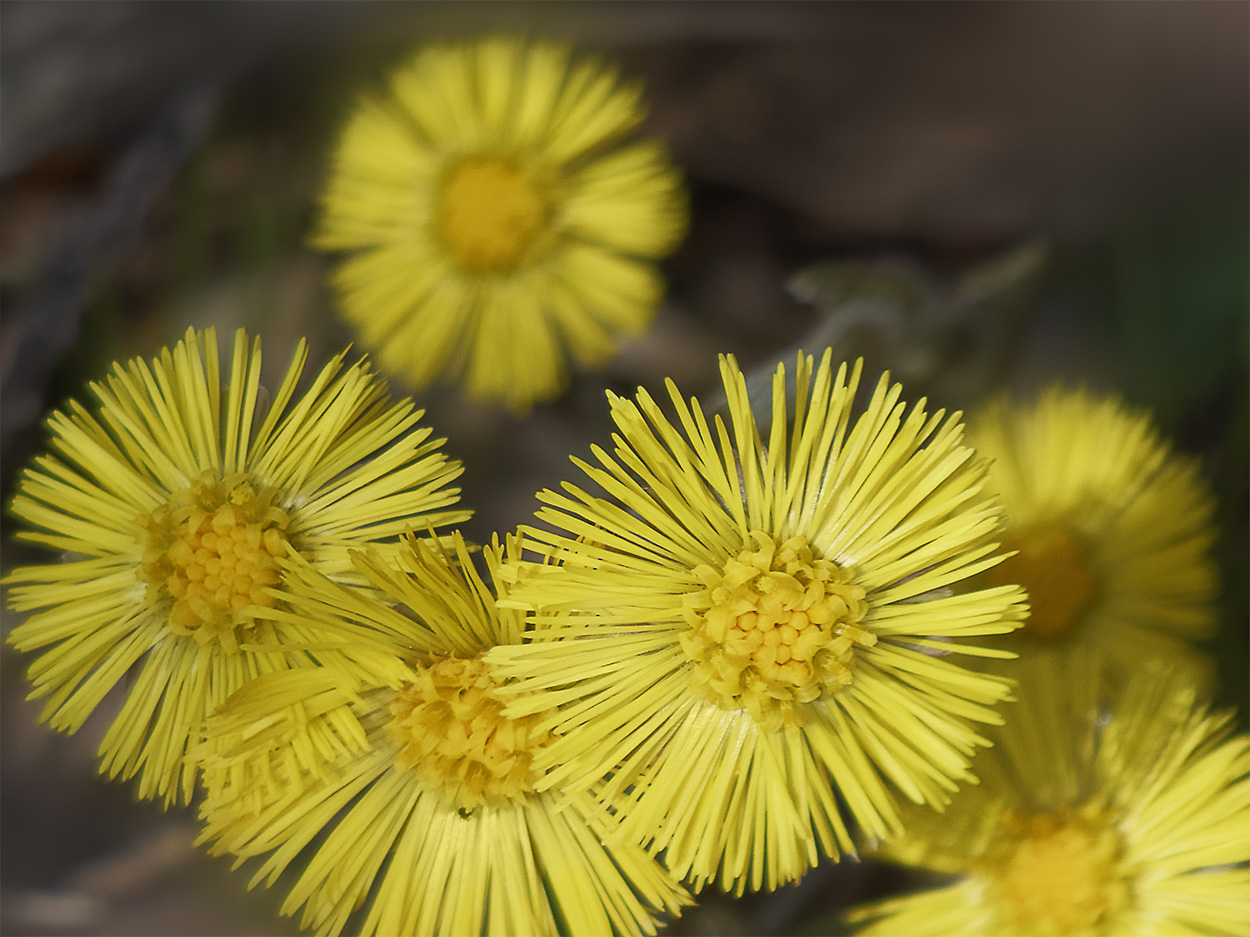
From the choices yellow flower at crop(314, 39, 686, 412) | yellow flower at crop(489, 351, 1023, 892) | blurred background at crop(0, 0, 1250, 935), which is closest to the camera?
yellow flower at crop(489, 351, 1023, 892)

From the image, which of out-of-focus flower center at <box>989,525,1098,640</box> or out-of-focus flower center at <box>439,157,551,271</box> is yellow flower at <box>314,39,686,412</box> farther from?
out-of-focus flower center at <box>989,525,1098,640</box>

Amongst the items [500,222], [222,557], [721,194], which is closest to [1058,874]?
[222,557]

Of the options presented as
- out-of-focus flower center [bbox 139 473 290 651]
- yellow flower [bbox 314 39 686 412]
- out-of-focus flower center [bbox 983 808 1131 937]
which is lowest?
out-of-focus flower center [bbox 983 808 1131 937]

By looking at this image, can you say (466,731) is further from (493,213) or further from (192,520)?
(493,213)

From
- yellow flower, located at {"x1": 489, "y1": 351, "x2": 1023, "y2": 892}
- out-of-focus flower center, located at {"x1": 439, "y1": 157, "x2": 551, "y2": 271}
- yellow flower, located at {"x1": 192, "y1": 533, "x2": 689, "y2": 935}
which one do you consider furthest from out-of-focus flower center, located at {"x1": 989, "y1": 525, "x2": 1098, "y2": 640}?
out-of-focus flower center, located at {"x1": 439, "y1": 157, "x2": 551, "y2": 271}

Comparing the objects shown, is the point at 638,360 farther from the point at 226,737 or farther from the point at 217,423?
the point at 226,737

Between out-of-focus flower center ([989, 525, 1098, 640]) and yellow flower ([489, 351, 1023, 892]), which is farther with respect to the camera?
out-of-focus flower center ([989, 525, 1098, 640])

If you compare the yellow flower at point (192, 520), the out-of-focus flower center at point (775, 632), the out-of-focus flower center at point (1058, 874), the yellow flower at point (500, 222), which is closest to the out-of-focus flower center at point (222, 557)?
the yellow flower at point (192, 520)
